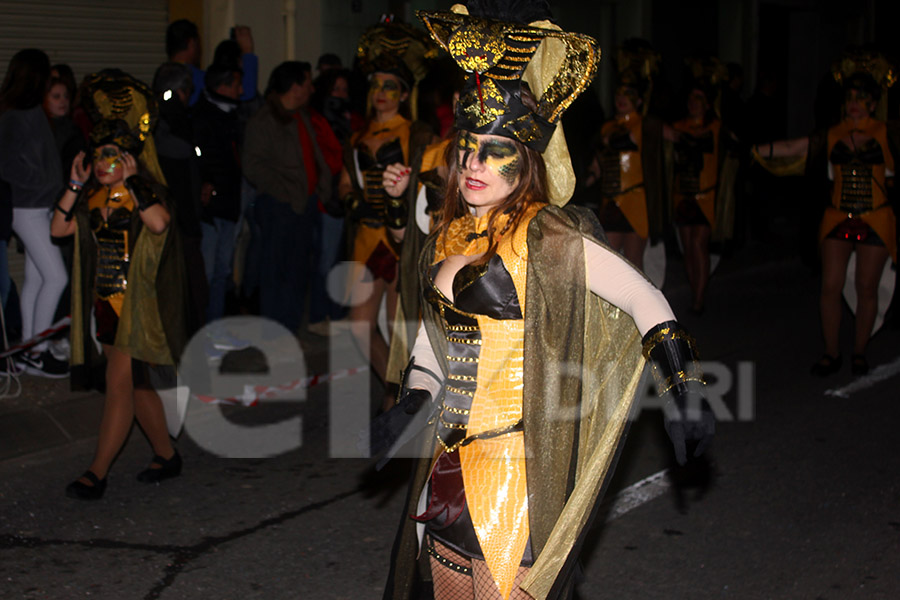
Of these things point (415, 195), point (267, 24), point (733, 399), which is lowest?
point (733, 399)

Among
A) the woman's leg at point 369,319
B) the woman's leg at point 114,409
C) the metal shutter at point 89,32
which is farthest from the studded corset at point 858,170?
the metal shutter at point 89,32

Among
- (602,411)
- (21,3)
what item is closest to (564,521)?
(602,411)

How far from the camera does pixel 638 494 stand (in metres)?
5.59

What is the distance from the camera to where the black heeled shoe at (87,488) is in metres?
5.40

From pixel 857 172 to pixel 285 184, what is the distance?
4132 mm

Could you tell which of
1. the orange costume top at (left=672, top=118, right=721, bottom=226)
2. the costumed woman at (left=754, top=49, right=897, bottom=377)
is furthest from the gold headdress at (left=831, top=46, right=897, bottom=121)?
the orange costume top at (left=672, top=118, right=721, bottom=226)

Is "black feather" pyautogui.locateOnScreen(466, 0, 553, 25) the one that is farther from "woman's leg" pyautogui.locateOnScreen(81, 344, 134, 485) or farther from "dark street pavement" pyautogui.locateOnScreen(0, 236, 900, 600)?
"woman's leg" pyautogui.locateOnScreen(81, 344, 134, 485)

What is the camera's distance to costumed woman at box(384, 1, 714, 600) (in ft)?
9.55

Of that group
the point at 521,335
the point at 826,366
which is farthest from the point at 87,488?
the point at 826,366

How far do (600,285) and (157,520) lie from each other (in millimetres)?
3049

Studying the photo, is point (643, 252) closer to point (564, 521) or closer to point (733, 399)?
point (733, 399)

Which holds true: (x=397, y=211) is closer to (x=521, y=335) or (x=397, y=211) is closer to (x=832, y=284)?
(x=521, y=335)

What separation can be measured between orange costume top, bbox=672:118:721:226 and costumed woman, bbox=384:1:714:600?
751 centimetres

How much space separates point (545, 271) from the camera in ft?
9.59
